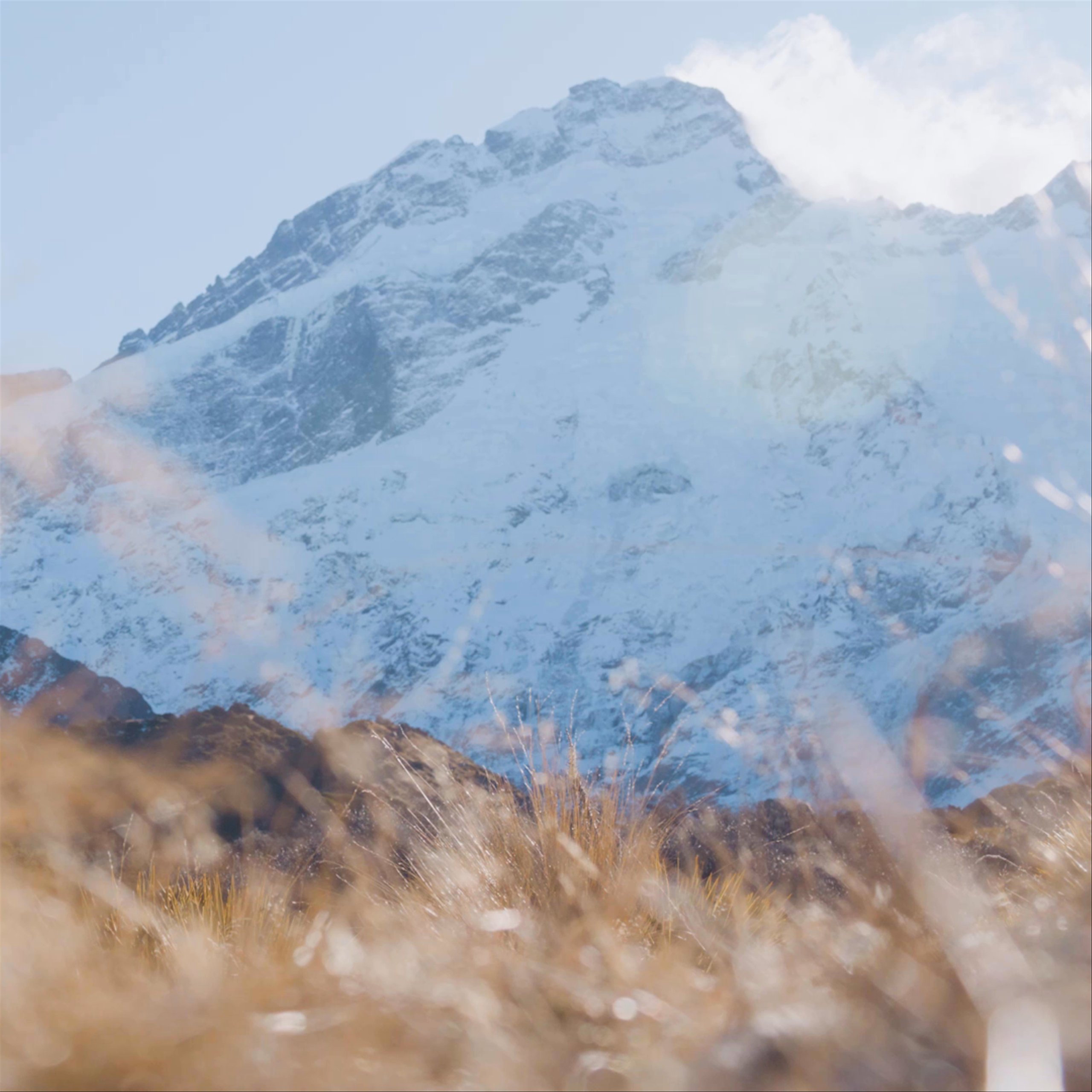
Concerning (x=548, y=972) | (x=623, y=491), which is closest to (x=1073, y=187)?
(x=623, y=491)

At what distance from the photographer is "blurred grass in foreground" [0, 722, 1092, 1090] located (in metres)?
1.23

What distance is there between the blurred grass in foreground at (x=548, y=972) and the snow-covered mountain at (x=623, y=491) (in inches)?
3564

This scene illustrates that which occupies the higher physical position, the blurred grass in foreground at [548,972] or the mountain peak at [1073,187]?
the blurred grass in foreground at [548,972]

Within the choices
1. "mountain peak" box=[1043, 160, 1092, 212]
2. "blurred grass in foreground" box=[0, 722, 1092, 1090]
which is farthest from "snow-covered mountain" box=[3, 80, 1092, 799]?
"blurred grass in foreground" box=[0, 722, 1092, 1090]

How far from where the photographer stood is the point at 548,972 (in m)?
1.61

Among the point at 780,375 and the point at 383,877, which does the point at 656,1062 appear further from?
the point at 780,375

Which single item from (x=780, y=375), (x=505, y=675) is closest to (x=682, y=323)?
(x=780, y=375)

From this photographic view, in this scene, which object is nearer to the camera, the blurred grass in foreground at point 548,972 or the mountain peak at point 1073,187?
the blurred grass in foreground at point 548,972

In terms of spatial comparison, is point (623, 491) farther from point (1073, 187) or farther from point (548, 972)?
point (548, 972)

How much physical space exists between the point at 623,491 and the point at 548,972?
13775cm

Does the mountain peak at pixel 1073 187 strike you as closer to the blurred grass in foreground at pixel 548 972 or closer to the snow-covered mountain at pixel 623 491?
the snow-covered mountain at pixel 623 491

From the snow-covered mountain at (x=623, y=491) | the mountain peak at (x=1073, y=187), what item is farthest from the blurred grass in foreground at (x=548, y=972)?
the mountain peak at (x=1073, y=187)

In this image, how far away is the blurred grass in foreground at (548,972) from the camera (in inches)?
48.6

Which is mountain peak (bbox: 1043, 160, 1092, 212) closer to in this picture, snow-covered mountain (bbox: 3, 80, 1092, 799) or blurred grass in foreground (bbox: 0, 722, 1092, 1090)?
snow-covered mountain (bbox: 3, 80, 1092, 799)
